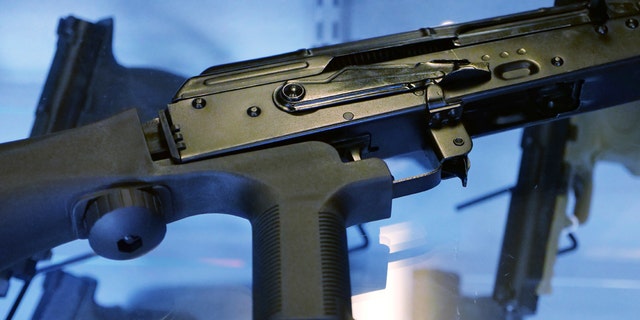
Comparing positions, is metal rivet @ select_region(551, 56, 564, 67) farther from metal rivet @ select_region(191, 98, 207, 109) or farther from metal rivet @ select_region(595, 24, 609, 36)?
metal rivet @ select_region(191, 98, 207, 109)

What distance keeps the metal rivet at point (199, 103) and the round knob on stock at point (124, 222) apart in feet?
0.51

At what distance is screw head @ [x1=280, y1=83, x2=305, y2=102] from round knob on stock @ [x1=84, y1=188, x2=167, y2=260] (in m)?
0.25

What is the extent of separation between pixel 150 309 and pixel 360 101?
0.47 metres

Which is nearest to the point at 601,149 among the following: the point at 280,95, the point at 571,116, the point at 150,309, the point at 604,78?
the point at 571,116

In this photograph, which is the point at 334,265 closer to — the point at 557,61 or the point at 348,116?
the point at 348,116

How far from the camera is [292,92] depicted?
1.21m

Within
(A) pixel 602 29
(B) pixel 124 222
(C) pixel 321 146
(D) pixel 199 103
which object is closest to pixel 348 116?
(C) pixel 321 146

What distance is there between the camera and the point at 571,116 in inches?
58.1

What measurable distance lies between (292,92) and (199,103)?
0.14 m

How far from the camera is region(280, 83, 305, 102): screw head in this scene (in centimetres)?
120

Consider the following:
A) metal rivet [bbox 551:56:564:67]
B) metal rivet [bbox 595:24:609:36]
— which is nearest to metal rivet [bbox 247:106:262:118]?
metal rivet [bbox 551:56:564:67]

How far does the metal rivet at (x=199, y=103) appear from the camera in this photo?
120 centimetres

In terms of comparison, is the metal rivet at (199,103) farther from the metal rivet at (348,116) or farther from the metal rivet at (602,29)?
the metal rivet at (602,29)

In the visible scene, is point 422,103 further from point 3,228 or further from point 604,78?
point 3,228
